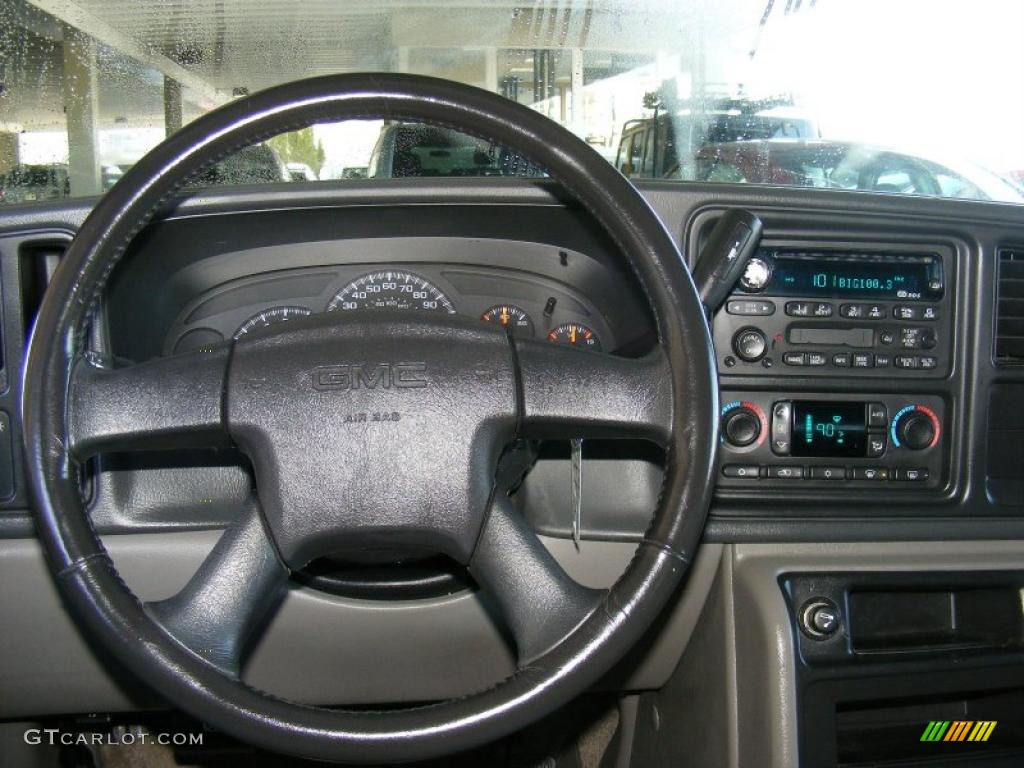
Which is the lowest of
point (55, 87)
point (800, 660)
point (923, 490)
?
point (800, 660)

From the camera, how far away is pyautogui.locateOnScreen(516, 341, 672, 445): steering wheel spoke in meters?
1.26

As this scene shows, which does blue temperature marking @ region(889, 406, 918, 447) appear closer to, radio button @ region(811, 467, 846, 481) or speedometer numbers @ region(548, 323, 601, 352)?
radio button @ region(811, 467, 846, 481)

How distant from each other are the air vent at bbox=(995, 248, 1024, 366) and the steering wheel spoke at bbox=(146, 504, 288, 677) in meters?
1.32

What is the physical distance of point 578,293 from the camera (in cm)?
195

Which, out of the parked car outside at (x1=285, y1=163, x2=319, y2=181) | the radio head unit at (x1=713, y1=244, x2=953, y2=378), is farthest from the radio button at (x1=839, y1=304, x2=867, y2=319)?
the parked car outside at (x1=285, y1=163, x2=319, y2=181)

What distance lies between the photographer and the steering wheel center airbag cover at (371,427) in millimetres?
1252

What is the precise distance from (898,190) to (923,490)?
1.81ft

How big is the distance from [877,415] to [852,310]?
0.20 m

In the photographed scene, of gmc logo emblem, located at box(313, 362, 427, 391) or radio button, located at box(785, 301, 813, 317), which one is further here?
radio button, located at box(785, 301, 813, 317)

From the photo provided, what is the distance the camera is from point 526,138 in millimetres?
1217

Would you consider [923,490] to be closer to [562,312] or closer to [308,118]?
[562,312]

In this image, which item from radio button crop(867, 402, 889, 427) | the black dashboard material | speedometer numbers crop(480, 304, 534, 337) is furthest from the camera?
speedometer numbers crop(480, 304, 534, 337)

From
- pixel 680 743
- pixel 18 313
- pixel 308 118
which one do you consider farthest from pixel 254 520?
pixel 680 743

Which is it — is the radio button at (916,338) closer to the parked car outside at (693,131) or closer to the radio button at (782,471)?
the radio button at (782,471)
